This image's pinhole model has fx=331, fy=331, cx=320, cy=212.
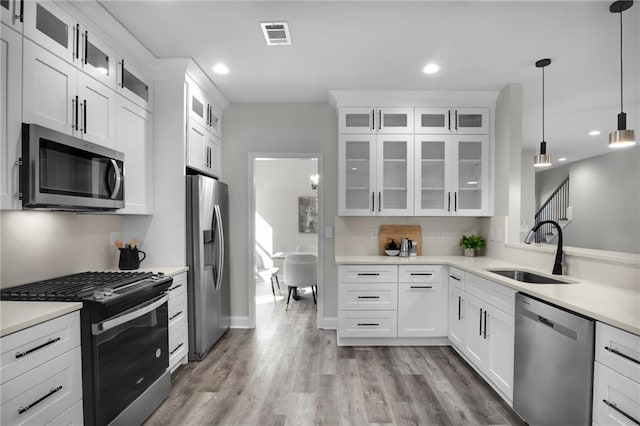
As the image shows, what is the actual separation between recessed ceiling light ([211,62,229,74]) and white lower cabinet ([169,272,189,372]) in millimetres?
1913

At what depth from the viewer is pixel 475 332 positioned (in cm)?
281

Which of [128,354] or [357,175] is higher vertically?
[357,175]

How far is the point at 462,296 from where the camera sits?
10.2 feet

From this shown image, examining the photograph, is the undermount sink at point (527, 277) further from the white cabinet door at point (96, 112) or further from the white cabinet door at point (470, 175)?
the white cabinet door at point (96, 112)

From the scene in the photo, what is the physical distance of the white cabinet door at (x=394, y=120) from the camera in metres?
3.70

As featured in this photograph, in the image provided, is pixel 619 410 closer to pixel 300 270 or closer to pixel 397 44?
pixel 397 44

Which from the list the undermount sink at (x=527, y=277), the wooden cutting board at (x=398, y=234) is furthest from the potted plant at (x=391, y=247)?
the undermount sink at (x=527, y=277)

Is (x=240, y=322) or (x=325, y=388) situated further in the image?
(x=240, y=322)

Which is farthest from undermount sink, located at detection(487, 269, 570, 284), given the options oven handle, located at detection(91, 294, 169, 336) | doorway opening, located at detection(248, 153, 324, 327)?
doorway opening, located at detection(248, 153, 324, 327)

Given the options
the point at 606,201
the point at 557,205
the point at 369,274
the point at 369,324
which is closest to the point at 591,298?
the point at 369,274

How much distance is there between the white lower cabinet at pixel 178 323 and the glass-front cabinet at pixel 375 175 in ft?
5.90

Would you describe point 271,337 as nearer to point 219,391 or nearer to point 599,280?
point 219,391

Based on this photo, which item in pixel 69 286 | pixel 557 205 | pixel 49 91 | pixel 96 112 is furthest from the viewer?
pixel 557 205

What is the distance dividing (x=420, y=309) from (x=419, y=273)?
14.6 inches
